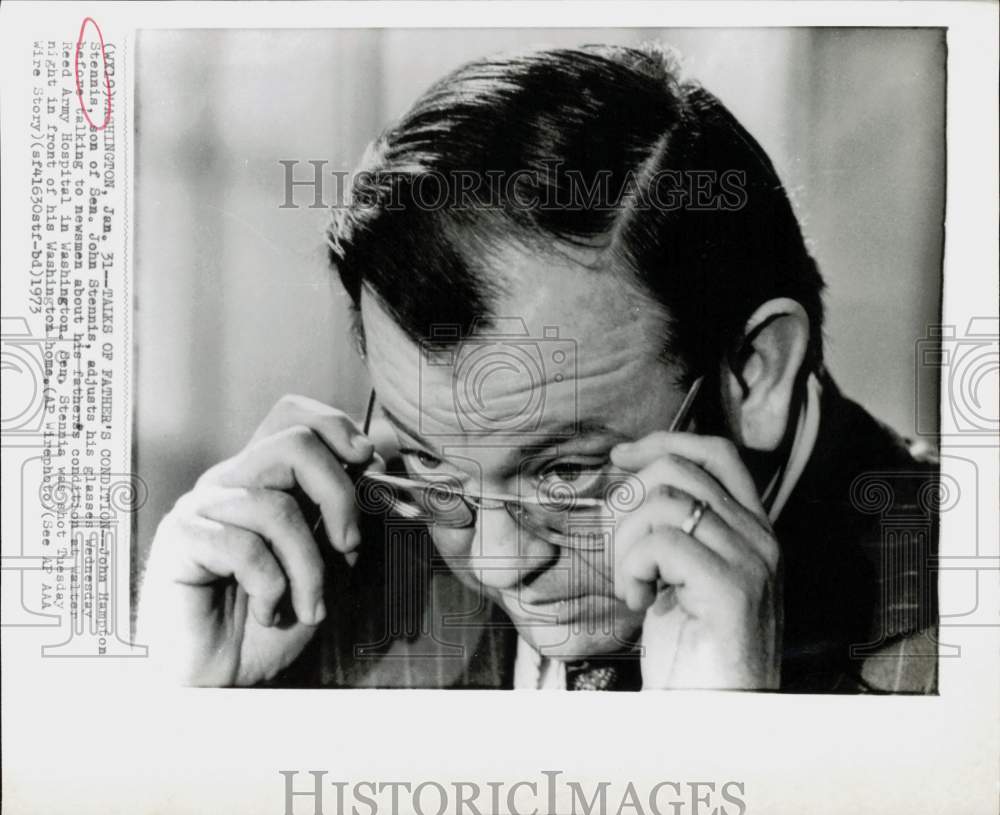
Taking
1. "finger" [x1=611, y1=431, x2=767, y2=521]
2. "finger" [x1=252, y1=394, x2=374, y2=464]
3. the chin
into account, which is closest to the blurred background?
"finger" [x1=252, y1=394, x2=374, y2=464]

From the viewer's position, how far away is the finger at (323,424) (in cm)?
96

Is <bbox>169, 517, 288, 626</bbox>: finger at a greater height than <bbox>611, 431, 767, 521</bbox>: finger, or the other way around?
<bbox>611, 431, 767, 521</bbox>: finger

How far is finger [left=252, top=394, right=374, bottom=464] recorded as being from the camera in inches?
37.9

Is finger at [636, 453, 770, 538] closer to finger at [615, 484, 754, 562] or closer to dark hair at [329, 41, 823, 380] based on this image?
finger at [615, 484, 754, 562]

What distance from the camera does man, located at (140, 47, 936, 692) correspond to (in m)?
0.93

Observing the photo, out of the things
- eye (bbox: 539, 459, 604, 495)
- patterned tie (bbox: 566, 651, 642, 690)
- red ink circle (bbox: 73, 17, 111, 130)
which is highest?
red ink circle (bbox: 73, 17, 111, 130)

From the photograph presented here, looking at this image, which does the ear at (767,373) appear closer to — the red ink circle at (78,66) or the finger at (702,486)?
the finger at (702,486)

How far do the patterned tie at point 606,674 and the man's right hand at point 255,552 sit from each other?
29cm

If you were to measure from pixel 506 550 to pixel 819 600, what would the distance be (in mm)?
361

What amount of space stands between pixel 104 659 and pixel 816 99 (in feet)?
3.43

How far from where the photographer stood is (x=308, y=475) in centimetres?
95

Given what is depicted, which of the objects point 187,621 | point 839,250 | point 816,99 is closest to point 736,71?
point 816,99

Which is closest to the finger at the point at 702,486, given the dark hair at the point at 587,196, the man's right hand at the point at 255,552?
the dark hair at the point at 587,196

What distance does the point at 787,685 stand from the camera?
959 mm
